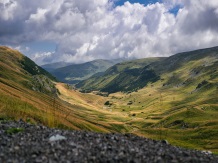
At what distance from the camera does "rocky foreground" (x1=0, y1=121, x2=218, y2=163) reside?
15.1m

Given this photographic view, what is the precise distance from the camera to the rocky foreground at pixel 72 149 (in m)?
15.1

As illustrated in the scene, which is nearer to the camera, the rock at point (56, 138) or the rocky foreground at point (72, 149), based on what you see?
the rocky foreground at point (72, 149)

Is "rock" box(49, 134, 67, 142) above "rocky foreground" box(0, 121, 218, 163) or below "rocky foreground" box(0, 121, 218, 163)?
above

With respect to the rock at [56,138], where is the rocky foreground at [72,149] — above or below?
below

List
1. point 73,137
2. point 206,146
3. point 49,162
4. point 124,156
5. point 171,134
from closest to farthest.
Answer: point 49,162 → point 124,156 → point 73,137 → point 206,146 → point 171,134

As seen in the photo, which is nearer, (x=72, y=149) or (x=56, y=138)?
(x=72, y=149)

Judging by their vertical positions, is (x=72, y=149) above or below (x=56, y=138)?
below

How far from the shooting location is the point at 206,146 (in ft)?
458

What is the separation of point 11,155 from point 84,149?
4.12 metres

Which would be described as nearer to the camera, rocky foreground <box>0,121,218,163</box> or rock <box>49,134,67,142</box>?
rocky foreground <box>0,121,218,163</box>

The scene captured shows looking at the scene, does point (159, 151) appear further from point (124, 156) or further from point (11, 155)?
point (11, 155)

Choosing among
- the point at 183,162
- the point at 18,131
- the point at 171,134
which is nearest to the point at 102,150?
the point at 183,162

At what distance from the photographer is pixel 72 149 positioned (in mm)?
16359

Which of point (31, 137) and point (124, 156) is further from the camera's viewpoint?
point (31, 137)
